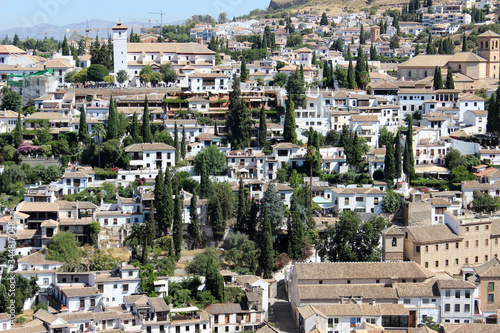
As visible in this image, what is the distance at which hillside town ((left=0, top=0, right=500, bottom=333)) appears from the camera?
40188 millimetres

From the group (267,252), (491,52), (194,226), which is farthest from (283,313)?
(491,52)

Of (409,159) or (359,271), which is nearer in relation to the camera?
(359,271)

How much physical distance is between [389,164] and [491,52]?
97.0 ft

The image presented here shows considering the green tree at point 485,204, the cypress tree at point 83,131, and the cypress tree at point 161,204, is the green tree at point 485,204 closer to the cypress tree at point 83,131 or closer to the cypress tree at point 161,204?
the cypress tree at point 161,204

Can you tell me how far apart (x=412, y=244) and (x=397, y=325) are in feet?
19.0

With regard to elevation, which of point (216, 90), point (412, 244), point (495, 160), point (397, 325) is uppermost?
point (216, 90)

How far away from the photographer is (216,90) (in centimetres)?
5925

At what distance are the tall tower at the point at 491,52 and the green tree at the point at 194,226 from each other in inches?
1523

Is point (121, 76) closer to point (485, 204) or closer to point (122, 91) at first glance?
point (122, 91)

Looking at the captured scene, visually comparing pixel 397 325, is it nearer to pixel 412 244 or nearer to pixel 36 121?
pixel 412 244

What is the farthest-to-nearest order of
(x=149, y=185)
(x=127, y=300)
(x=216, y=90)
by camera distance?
(x=216, y=90) → (x=149, y=185) → (x=127, y=300)

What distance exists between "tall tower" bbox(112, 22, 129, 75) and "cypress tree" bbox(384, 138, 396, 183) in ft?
79.1

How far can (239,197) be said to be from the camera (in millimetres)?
45562

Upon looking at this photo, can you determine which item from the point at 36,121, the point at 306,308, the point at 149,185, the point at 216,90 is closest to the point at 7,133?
the point at 36,121
